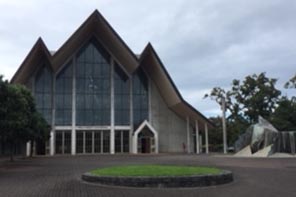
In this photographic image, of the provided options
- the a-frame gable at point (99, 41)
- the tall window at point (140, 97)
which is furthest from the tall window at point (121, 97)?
the a-frame gable at point (99, 41)

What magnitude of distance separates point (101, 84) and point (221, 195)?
38.9m

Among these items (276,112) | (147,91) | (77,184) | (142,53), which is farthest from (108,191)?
(276,112)

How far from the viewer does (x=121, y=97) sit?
49.8m

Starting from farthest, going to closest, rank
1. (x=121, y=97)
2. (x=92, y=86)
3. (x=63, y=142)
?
(x=121, y=97), (x=92, y=86), (x=63, y=142)

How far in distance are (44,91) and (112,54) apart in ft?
28.3

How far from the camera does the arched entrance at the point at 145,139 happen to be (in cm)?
4835

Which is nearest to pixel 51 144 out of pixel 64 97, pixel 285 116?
pixel 64 97

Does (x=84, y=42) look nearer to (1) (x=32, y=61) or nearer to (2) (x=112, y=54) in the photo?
(2) (x=112, y=54)

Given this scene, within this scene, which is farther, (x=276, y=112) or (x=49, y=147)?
(x=276, y=112)

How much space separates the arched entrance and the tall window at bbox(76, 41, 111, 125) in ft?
12.2

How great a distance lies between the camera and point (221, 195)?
451 inches

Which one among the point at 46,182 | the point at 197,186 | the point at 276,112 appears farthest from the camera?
the point at 276,112

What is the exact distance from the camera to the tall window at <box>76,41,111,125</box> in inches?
1914

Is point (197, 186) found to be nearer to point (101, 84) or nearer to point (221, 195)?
point (221, 195)
